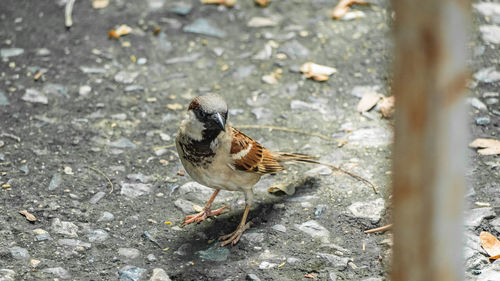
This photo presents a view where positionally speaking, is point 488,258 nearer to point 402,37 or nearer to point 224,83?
point 402,37

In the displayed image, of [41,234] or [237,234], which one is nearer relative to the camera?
[41,234]

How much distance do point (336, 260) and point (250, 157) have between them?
3.21 ft

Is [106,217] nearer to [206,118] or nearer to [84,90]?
[206,118]

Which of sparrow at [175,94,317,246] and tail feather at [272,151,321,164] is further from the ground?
sparrow at [175,94,317,246]

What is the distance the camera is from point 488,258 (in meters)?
4.17

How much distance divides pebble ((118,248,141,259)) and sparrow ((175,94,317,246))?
487 millimetres

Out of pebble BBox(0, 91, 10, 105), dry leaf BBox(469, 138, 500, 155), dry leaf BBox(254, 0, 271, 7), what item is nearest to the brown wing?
dry leaf BBox(469, 138, 500, 155)

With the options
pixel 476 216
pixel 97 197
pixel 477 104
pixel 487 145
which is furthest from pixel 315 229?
pixel 477 104

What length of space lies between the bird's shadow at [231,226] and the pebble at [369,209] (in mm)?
394

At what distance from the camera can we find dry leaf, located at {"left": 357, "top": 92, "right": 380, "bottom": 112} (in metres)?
6.04

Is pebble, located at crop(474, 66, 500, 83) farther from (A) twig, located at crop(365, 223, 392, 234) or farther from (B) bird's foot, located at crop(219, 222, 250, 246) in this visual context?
(B) bird's foot, located at crop(219, 222, 250, 246)

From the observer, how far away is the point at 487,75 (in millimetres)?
6293

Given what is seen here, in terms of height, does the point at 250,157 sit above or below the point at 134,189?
above

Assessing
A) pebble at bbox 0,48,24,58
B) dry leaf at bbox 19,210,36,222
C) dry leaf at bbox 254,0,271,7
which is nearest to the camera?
dry leaf at bbox 19,210,36,222
